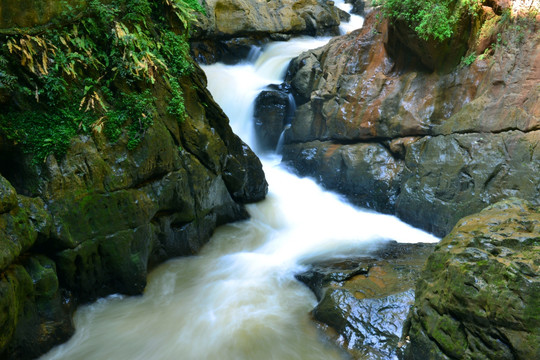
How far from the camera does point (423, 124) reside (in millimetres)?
7785

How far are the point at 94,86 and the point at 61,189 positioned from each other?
162 centimetres

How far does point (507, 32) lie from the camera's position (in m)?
6.70

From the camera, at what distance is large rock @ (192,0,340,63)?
537 inches

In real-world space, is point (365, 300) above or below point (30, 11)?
below

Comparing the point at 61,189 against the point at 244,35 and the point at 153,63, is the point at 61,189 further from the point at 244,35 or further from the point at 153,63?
the point at 244,35

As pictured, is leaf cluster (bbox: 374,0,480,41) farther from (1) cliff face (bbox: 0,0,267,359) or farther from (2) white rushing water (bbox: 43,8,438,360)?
(1) cliff face (bbox: 0,0,267,359)

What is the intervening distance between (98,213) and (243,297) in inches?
95.5

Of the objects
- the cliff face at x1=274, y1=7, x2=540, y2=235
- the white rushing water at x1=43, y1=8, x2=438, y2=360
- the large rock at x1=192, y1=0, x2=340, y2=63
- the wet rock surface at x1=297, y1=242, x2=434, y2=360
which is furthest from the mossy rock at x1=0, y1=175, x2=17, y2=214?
the large rock at x1=192, y1=0, x2=340, y2=63

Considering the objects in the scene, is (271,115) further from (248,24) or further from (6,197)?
(6,197)

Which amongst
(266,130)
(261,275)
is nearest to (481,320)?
(261,275)

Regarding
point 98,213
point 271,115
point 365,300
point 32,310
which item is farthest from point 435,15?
point 32,310

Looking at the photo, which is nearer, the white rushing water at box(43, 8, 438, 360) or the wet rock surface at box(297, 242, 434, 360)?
the wet rock surface at box(297, 242, 434, 360)

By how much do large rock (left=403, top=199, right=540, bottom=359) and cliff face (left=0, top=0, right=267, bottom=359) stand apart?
3921 mm

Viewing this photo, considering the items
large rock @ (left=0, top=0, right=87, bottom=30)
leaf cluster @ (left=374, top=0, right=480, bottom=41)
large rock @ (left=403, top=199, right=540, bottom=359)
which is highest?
leaf cluster @ (left=374, top=0, right=480, bottom=41)
